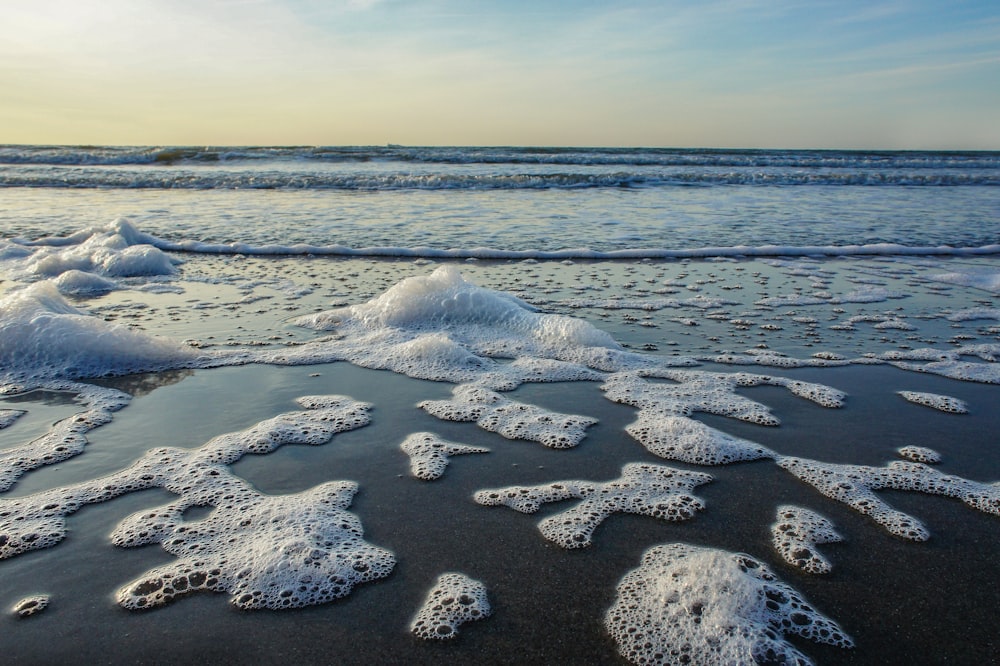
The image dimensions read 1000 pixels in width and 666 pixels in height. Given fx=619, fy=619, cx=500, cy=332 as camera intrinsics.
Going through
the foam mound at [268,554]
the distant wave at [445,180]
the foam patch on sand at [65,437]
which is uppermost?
the distant wave at [445,180]

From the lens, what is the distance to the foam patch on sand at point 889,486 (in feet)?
6.89

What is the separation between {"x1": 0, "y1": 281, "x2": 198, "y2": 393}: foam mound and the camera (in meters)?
3.38

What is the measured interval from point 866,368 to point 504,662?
2.98 m

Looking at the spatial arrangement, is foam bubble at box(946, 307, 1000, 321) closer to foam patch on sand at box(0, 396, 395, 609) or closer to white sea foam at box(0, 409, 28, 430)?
foam patch on sand at box(0, 396, 395, 609)

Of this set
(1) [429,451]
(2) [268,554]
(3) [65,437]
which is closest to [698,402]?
(1) [429,451]

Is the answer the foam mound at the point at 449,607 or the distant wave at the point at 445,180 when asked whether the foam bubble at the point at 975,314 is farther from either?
the distant wave at the point at 445,180

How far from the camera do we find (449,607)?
1.68 m

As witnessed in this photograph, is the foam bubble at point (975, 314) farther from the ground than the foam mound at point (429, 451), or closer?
farther from the ground

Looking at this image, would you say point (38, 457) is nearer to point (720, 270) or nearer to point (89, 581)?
point (89, 581)

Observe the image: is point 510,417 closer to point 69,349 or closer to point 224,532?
point 224,532

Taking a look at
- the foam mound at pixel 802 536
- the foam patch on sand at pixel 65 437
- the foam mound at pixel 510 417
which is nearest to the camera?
the foam mound at pixel 802 536

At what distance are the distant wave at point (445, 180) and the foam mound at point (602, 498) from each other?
1301 cm

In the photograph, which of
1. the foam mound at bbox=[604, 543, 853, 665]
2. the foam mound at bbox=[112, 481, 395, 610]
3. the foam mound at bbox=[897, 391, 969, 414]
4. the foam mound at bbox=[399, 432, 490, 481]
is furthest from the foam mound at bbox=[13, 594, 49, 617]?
the foam mound at bbox=[897, 391, 969, 414]

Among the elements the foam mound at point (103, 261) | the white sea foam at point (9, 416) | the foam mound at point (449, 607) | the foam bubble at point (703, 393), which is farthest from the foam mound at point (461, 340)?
the foam mound at point (103, 261)
